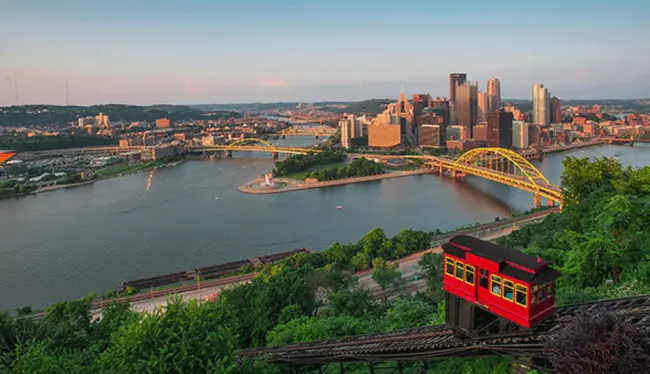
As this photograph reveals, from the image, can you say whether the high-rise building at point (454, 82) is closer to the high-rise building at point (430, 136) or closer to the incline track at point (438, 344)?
the high-rise building at point (430, 136)

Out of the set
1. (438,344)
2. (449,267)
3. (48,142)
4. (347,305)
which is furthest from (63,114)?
(438,344)

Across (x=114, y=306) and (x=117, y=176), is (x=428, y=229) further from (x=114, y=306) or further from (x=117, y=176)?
(x=117, y=176)

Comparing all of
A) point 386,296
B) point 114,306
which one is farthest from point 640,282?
point 114,306

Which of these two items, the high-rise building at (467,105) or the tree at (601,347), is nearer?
the tree at (601,347)

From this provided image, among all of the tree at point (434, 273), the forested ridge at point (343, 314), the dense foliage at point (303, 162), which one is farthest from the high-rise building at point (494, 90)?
the tree at point (434, 273)

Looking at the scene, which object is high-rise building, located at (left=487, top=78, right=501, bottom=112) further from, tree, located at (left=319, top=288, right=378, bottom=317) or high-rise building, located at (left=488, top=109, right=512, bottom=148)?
tree, located at (left=319, top=288, right=378, bottom=317)

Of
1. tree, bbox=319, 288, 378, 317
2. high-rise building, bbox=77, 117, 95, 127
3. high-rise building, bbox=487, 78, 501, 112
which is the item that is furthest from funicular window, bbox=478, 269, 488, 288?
high-rise building, bbox=77, 117, 95, 127
